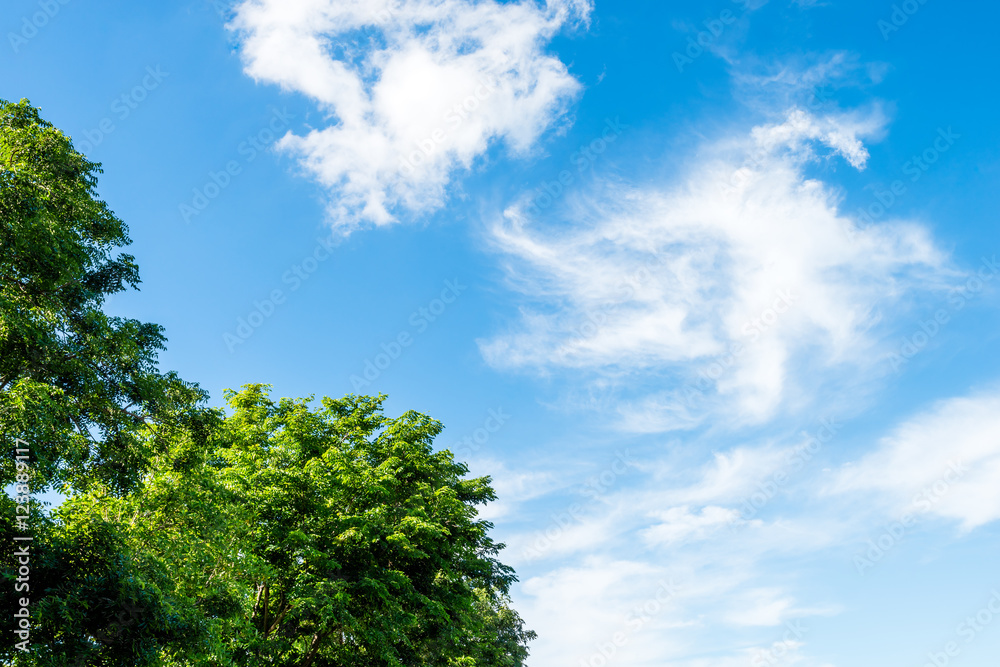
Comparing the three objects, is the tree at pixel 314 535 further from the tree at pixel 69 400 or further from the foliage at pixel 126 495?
the tree at pixel 69 400

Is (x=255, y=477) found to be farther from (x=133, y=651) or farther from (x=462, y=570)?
(x=462, y=570)

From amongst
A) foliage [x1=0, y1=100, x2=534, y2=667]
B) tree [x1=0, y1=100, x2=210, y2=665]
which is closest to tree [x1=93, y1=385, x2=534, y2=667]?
foliage [x1=0, y1=100, x2=534, y2=667]

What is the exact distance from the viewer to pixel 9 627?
38.0 feet

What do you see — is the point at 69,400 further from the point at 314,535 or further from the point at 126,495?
the point at 314,535

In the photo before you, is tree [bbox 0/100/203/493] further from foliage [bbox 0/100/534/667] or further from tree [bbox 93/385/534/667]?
Result: tree [bbox 93/385/534/667]

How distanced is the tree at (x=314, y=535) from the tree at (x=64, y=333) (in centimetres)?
159

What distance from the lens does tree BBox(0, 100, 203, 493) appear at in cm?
1192

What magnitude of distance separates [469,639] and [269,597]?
46.9 feet

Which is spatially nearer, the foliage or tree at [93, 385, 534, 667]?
the foliage

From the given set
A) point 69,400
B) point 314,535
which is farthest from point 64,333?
point 314,535

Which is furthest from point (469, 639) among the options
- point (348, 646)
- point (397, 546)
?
point (397, 546)

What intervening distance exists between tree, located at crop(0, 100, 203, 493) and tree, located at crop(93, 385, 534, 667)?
1.59 metres

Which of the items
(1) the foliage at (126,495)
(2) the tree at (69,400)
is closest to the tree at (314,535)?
(1) the foliage at (126,495)

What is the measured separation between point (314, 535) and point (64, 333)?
1324cm
